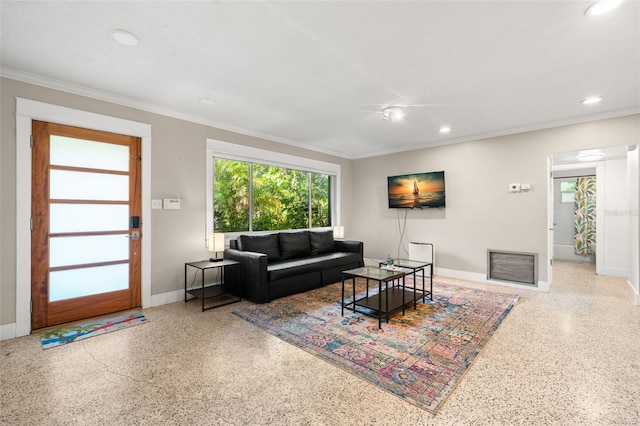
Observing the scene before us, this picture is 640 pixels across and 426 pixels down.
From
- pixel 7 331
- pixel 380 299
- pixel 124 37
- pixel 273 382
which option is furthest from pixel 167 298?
pixel 124 37

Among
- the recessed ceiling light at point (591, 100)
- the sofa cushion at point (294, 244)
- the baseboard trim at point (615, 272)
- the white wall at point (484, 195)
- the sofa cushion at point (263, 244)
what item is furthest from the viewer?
the baseboard trim at point (615, 272)

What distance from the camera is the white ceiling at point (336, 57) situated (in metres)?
1.98

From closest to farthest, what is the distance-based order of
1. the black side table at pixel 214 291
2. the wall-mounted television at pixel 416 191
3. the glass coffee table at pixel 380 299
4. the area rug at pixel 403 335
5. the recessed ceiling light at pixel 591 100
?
1. the area rug at pixel 403 335
2. the glass coffee table at pixel 380 299
3. the recessed ceiling light at pixel 591 100
4. the black side table at pixel 214 291
5. the wall-mounted television at pixel 416 191

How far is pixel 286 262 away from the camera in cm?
453

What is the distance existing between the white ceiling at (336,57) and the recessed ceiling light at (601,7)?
5 centimetres

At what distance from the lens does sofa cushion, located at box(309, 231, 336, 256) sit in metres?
5.31

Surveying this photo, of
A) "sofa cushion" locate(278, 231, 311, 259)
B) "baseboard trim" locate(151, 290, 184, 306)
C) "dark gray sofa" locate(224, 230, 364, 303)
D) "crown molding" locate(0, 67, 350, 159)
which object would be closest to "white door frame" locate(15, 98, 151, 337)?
"crown molding" locate(0, 67, 350, 159)

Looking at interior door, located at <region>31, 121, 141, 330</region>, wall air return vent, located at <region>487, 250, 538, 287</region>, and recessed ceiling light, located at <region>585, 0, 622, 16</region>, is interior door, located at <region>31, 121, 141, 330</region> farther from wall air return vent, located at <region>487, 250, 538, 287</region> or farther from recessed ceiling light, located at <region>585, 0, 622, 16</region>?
wall air return vent, located at <region>487, 250, 538, 287</region>

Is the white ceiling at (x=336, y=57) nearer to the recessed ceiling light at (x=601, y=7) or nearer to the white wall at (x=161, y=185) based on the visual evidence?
the recessed ceiling light at (x=601, y=7)

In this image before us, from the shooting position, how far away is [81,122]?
3.15 m

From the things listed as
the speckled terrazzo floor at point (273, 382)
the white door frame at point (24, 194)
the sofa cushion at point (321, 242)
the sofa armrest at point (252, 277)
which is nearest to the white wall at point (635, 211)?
the speckled terrazzo floor at point (273, 382)

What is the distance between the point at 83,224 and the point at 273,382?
283cm

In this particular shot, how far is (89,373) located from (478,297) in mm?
4395

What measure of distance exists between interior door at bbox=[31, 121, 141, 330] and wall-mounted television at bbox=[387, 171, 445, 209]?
4.50 m
